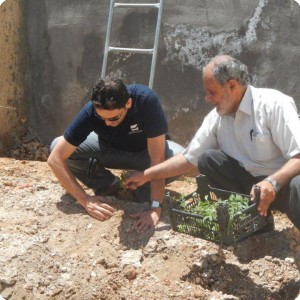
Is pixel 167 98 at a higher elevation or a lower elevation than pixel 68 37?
lower

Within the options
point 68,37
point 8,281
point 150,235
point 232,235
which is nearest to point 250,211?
point 232,235

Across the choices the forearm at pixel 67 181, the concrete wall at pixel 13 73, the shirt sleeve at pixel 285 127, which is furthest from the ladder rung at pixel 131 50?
the shirt sleeve at pixel 285 127

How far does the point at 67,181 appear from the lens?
14.7 feet

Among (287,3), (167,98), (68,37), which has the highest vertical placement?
(287,3)

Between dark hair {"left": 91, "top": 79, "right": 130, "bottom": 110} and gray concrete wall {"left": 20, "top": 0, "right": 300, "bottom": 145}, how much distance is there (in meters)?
2.41

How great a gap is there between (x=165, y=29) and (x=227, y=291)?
356 centimetres

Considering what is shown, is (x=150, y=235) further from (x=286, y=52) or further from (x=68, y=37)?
(x=68, y=37)

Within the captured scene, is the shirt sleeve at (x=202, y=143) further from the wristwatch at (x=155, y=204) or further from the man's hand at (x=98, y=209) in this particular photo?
the man's hand at (x=98, y=209)

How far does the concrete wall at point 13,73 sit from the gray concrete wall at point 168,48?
11 cm

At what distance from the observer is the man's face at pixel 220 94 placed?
150 inches

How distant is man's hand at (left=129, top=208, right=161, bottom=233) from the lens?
4.19 m

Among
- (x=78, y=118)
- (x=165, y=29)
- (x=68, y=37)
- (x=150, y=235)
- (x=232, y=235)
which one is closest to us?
(x=232, y=235)

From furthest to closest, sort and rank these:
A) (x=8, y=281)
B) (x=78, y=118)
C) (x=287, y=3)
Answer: (x=287, y=3) → (x=78, y=118) → (x=8, y=281)

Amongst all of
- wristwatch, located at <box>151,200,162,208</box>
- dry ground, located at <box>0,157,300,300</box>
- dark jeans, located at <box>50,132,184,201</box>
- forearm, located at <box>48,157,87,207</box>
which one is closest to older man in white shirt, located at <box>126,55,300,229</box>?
wristwatch, located at <box>151,200,162,208</box>
